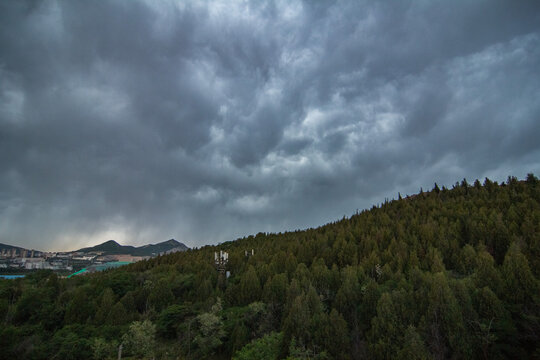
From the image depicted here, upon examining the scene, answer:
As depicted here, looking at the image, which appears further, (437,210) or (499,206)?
(437,210)

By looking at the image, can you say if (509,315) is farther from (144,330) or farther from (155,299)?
(155,299)

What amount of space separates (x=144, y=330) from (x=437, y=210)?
78551 millimetres

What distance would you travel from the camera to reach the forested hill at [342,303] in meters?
31.4

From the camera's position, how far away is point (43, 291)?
222 feet

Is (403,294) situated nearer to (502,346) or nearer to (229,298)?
(502,346)

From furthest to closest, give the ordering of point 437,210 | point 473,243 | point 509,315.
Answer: point 437,210 < point 473,243 < point 509,315

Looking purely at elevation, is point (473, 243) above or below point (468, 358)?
above

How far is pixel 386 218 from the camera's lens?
8912 centimetres

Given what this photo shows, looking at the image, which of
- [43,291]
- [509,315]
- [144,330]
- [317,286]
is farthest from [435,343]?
[43,291]

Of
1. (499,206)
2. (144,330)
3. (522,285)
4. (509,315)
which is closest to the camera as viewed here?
(509,315)

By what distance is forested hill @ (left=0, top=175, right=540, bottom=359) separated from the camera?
1238 inches

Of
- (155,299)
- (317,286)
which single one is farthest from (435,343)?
(155,299)

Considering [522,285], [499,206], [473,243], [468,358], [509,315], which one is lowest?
[468,358]

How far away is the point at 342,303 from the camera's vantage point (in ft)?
145
